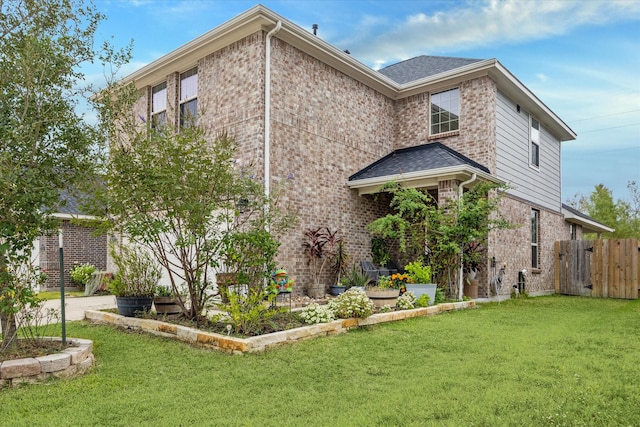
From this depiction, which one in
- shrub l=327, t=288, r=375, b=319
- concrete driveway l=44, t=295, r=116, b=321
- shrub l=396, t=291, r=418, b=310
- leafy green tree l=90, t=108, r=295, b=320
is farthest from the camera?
concrete driveway l=44, t=295, r=116, b=321

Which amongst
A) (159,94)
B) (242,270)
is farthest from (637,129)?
(242,270)

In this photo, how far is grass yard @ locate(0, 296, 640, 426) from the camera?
3.36 metres

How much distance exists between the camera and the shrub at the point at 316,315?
6.59m

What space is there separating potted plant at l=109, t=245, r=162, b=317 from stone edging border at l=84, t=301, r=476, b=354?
25 centimetres

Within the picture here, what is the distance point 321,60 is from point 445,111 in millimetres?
3879

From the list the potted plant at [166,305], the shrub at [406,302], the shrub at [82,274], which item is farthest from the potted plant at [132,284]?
the shrub at [82,274]

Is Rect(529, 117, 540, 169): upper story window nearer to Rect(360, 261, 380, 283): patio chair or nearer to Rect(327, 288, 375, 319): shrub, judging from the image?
Rect(360, 261, 380, 283): patio chair

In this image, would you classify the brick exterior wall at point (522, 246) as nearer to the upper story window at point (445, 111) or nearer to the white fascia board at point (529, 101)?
the upper story window at point (445, 111)

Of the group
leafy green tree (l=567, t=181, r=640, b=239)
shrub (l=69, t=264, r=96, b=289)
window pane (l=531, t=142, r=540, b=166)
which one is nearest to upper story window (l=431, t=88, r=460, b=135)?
window pane (l=531, t=142, r=540, b=166)

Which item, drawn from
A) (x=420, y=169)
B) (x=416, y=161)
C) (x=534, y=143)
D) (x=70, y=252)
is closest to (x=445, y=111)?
(x=416, y=161)

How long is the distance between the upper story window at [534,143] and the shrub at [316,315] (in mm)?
10526

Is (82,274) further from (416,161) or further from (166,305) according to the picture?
(416,161)

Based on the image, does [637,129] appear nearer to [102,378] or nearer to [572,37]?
[572,37]

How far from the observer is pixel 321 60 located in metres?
11.1
